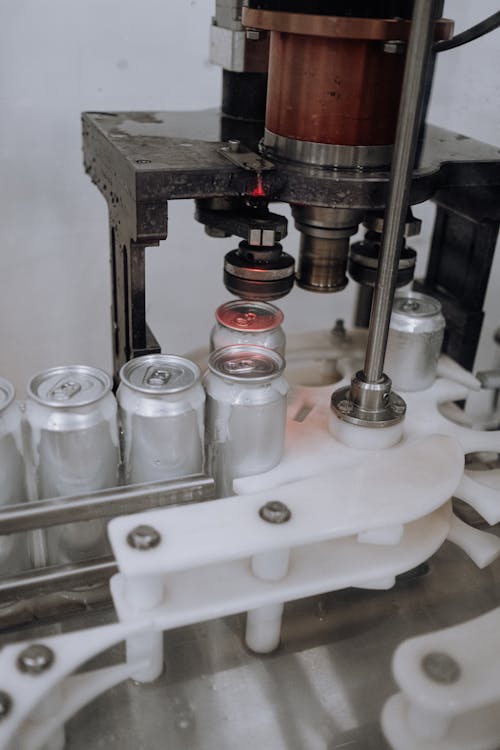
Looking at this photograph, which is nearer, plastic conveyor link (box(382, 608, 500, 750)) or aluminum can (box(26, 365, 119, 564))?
plastic conveyor link (box(382, 608, 500, 750))

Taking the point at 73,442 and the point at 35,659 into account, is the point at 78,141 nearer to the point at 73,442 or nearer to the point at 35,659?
the point at 73,442

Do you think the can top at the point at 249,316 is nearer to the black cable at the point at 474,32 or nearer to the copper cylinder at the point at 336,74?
the copper cylinder at the point at 336,74

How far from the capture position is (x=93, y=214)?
1.28 meters

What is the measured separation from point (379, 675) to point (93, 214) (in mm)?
914

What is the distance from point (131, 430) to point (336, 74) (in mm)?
389

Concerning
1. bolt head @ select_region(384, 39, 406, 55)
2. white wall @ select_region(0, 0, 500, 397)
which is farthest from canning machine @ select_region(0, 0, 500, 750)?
white wall @ select_region(0, 0, 500, 397)

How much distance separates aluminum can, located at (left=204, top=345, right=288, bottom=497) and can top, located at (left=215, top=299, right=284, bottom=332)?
5cm

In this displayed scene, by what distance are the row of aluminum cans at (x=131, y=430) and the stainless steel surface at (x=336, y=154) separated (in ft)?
0.65

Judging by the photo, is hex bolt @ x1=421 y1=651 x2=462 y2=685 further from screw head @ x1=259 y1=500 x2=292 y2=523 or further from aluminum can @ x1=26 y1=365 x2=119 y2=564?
aluminum can @ x1=26 y1=365 x2=119 y2=564

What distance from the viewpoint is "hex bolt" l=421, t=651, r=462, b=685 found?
54 centimetres

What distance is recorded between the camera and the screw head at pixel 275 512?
615mm

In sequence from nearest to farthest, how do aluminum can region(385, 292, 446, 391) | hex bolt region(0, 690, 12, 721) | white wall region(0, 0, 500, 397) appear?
hex bolt region(0, 690, 12, 721)
aluminum can region(385, 292, 446, 391)
white wall region(0, 0, 500, 397)

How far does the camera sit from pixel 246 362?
74cm

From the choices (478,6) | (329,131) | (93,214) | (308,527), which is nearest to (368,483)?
(308,527)
